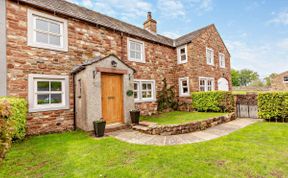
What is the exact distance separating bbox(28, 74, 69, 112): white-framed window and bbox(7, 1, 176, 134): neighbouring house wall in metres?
0.18

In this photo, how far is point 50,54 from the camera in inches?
265

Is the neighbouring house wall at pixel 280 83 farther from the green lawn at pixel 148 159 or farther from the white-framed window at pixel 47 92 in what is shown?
the white-framed window at pixel 47 92

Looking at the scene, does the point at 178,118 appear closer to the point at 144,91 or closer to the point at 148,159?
the point at 144,91

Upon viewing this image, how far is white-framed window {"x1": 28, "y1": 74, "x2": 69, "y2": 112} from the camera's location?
6176 mm

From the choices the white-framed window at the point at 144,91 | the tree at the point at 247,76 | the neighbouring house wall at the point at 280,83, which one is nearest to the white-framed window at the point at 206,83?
the white-framed window at the point at 144,91

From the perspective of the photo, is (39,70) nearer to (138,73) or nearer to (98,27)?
(98,27)

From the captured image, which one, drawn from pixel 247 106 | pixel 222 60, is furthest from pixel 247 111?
pixel 222 60

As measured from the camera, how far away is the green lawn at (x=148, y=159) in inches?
122

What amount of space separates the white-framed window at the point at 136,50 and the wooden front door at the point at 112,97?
3.08 m

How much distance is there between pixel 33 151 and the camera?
14.5 ft

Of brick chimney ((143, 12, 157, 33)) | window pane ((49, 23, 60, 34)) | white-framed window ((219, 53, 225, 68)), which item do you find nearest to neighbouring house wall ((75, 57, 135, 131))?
window pane ((49, 23, 60, 34))

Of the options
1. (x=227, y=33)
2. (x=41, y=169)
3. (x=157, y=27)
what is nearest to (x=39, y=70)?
(x=41, y=169)

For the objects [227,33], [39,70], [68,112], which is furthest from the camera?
[227,33]

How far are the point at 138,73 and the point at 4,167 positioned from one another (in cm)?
816
